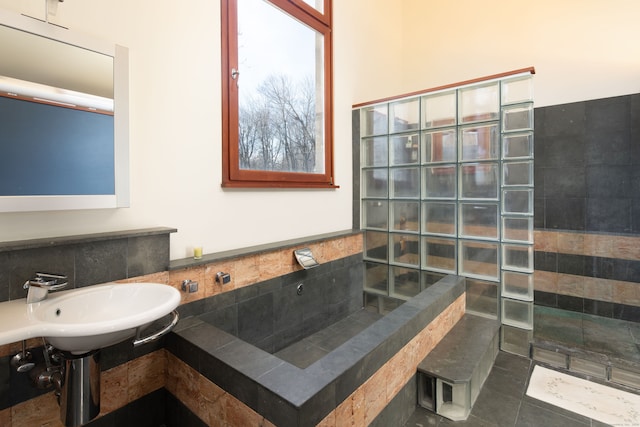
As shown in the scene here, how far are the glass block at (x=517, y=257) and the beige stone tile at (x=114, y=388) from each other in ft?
8.10

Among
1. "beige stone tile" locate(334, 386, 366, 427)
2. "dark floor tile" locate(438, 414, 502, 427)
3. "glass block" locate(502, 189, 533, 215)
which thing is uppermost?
"glass block" locate(502, 189, 533, 215)

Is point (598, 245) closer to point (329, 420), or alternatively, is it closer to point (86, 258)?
point (329, 420)

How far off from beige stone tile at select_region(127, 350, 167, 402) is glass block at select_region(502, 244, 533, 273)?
91.6 inches

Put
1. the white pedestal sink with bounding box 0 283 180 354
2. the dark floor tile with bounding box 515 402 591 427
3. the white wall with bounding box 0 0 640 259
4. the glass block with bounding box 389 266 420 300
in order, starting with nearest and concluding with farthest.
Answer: the white pedestal sink with bounding box 0 283 180 354 < the white wall with bounding box 0 0 640 259 < the dark floor tile with bounding box 515 402 591 427 < the glass block with bounding box 389 266 420 300

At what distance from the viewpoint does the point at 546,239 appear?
3.25 metres

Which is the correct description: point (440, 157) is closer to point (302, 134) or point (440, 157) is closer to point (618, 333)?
point (302, 134)

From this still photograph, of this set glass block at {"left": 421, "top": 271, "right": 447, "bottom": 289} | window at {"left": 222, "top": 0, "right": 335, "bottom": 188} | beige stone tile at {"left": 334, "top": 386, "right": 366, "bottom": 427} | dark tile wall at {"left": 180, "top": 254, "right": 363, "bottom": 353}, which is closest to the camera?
beige stone tile at {"left": 334, "top": 386, "right": 366, "bottom": 427}

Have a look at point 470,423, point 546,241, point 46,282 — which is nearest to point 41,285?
point 46,282

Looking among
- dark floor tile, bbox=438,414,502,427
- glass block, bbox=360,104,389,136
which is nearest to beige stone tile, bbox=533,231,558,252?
glass block, bbox=360,104,389,136

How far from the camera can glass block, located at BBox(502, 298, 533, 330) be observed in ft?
7.57

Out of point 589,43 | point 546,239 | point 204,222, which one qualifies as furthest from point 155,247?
point 589,43

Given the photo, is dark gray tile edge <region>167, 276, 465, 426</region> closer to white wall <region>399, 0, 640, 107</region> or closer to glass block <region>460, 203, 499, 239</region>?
glass block <region>460, 203, 499, 239</region>

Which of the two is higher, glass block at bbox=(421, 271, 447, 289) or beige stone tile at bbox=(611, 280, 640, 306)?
glass block at bbox=(421, 271, 447, 289)

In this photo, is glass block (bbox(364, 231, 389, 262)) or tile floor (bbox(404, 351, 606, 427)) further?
glass block (bbox(364, 231, 389, 262))
